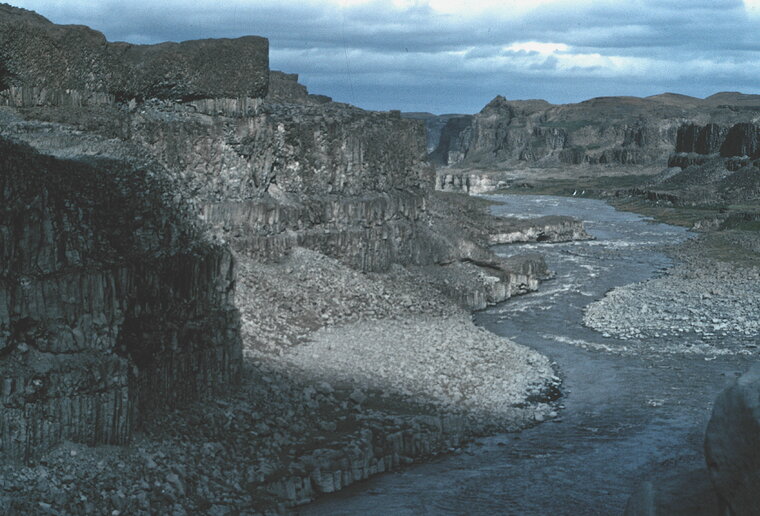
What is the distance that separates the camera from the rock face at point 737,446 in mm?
12078

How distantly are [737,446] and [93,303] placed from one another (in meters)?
15.2

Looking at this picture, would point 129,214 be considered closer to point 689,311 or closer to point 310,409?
point 310,409

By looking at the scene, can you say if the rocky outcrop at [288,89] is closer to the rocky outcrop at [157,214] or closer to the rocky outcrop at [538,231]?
the rocky outcrop at [157,214]

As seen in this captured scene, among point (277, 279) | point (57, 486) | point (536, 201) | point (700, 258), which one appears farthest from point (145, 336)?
point (536, 201)

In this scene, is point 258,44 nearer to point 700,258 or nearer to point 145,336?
point 145,336

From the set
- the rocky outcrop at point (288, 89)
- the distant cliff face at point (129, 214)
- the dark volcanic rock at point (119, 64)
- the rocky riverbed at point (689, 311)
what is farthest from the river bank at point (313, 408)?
the rocky outcrop at point (288, 89)

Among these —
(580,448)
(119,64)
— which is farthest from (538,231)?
(580,448)

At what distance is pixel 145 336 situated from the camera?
24.5 m

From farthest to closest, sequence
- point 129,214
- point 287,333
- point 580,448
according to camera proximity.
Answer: point 287,333 → point 580,448 → point 129,214

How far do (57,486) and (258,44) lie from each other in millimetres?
29109

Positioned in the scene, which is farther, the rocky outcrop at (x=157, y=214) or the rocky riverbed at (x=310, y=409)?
the rocky riverbed at (x=310, y=409)

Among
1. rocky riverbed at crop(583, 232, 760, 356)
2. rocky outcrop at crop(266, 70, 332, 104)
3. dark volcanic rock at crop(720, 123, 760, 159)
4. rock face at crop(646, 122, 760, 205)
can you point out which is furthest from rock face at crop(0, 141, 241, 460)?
dark volcanic rock at crop(720, 123, 760, 159)

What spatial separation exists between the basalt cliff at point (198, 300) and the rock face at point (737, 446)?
43.1 feet

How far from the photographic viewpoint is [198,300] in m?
27.2
